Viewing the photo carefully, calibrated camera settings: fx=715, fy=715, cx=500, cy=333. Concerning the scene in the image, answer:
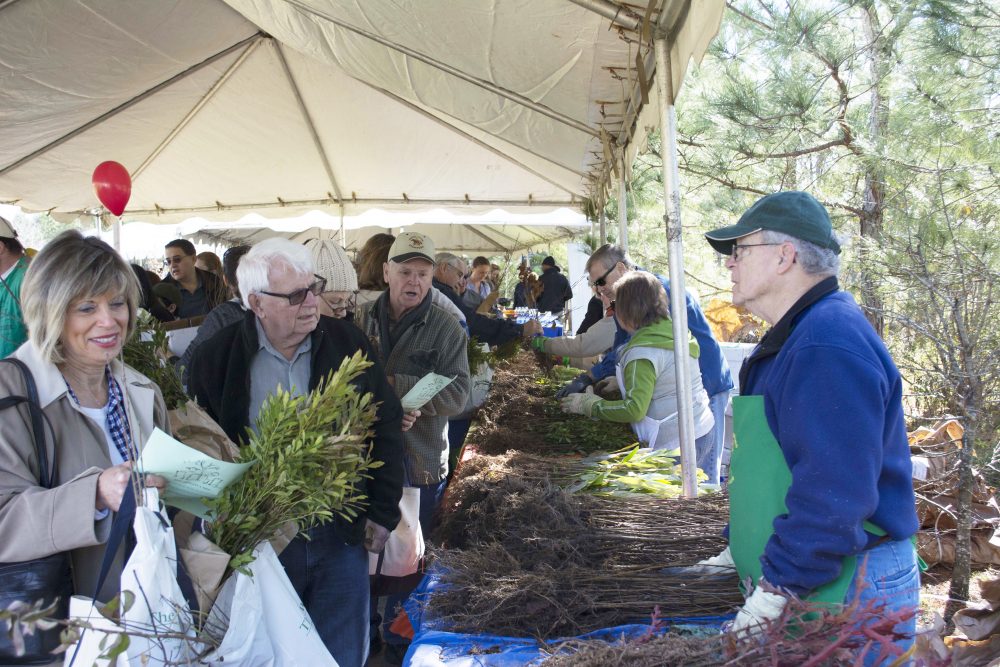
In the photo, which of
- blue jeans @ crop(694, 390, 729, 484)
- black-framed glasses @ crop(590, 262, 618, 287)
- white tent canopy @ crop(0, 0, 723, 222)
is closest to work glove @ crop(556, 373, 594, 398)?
black-framed glasses @ crop(590, 262, 618, 287)

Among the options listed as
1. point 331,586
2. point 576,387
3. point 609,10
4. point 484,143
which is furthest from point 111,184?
point 331,586

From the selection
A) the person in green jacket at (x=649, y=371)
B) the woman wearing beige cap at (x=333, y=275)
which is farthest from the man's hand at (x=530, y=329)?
the woman wearing beige cap at (x=333, y=275)

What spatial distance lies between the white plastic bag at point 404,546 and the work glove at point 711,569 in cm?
112

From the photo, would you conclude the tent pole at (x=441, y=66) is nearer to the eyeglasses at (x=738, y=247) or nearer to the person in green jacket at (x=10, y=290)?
the person in green jacket at (x=10, y=290)

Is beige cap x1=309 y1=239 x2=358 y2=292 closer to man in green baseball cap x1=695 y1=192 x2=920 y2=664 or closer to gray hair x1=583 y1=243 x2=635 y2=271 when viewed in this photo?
man in green baseball cap x1=695 y1=192 x2=920 y2=664

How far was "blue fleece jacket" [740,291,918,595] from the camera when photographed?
1392mm

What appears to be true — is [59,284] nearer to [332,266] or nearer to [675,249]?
[332,266]

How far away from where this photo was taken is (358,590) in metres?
2.37

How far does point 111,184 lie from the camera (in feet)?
21.2

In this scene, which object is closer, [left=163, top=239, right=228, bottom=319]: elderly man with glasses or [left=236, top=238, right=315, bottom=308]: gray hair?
[left=236, top=238, right=315, bottom=308]: gray hair

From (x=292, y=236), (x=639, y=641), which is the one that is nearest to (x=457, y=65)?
(x=639, y=641)

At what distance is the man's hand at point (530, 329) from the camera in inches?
210

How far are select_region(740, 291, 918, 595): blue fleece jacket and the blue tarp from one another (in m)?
0.44

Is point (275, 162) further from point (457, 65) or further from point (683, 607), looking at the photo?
point (683, 607)
